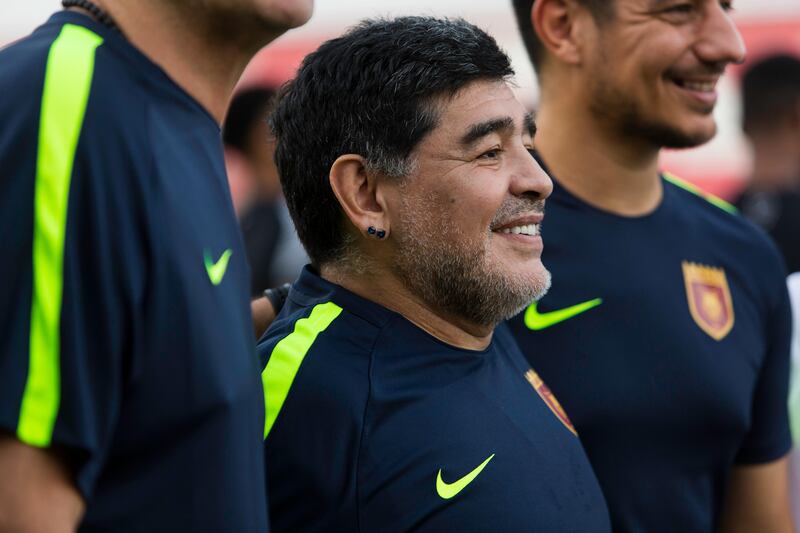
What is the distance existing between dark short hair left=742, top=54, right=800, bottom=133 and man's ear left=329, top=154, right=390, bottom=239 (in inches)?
187

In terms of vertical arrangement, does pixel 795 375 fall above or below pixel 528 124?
below

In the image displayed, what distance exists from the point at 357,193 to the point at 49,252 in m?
1.06

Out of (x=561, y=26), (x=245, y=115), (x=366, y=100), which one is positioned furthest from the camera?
(x=245, y=115)

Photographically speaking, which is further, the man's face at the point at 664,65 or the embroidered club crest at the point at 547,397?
the man's face at the point at 664,65

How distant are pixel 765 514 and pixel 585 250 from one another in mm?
858

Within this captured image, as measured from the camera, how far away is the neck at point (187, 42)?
1646mm

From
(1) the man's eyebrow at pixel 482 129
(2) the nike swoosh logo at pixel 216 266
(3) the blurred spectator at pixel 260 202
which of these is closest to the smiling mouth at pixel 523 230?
(1) the man's eyebrow at pixel 482 129

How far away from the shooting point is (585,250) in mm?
2982

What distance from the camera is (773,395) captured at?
3105mm

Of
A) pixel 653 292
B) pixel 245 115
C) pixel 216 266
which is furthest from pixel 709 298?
pixel 245 115

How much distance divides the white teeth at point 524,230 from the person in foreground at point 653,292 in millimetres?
399

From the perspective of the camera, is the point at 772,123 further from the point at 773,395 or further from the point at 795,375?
the point at 773,395

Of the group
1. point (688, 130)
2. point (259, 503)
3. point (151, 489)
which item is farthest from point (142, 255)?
point (688, 130)

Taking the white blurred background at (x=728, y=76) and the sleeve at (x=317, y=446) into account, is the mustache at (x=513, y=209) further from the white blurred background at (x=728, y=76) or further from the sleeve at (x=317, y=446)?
the white blurred background at (x=728, y=76)
